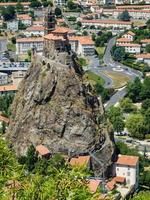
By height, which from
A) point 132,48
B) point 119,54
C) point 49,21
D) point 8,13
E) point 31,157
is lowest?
point 31,157

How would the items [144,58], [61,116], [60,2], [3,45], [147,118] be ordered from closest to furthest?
[61,116] → [147,118] → [144,58] → [3,45] → [60,2]

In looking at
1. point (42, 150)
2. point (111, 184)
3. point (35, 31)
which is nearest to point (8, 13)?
point (35, 31)

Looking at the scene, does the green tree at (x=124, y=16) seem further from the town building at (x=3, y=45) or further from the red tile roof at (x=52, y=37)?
the red tile roof at (x=52, y=37)

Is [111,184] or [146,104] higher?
[146,104]

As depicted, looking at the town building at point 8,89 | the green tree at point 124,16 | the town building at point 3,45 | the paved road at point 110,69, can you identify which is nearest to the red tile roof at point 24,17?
the town building at point 3,45

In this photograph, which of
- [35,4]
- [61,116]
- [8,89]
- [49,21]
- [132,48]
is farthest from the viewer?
[35,4]

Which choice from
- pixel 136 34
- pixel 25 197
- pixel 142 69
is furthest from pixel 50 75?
pixel 136 34

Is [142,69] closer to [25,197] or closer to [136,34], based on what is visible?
[136,34]

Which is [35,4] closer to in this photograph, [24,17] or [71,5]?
[71,5]
